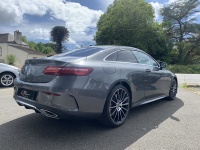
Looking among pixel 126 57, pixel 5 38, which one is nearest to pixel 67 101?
pixel 126 57

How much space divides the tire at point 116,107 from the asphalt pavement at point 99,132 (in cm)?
15

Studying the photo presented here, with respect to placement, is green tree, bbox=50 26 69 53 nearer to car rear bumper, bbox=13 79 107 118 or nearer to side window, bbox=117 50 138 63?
side window, bbox=117 50 138 63

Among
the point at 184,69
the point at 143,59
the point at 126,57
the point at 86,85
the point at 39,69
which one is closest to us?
the point at 86,85

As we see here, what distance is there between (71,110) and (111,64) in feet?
3.56

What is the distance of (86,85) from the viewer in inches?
114

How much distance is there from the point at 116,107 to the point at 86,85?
862mm

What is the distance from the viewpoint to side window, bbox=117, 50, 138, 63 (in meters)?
3.80

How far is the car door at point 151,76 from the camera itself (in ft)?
13.9

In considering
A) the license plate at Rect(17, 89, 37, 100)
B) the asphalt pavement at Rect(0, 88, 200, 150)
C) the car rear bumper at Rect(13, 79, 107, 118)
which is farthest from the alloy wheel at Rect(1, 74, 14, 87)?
the car rear bumper at Rect(13, 79, 107, 118)

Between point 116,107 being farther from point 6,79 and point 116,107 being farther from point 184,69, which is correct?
point 184,69

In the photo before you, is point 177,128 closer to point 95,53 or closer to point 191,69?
point 95,53

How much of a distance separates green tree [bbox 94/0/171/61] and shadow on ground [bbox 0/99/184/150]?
2990 centimetres

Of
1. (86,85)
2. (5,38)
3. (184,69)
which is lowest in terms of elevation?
(86,85)

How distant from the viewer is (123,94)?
3584 mm
